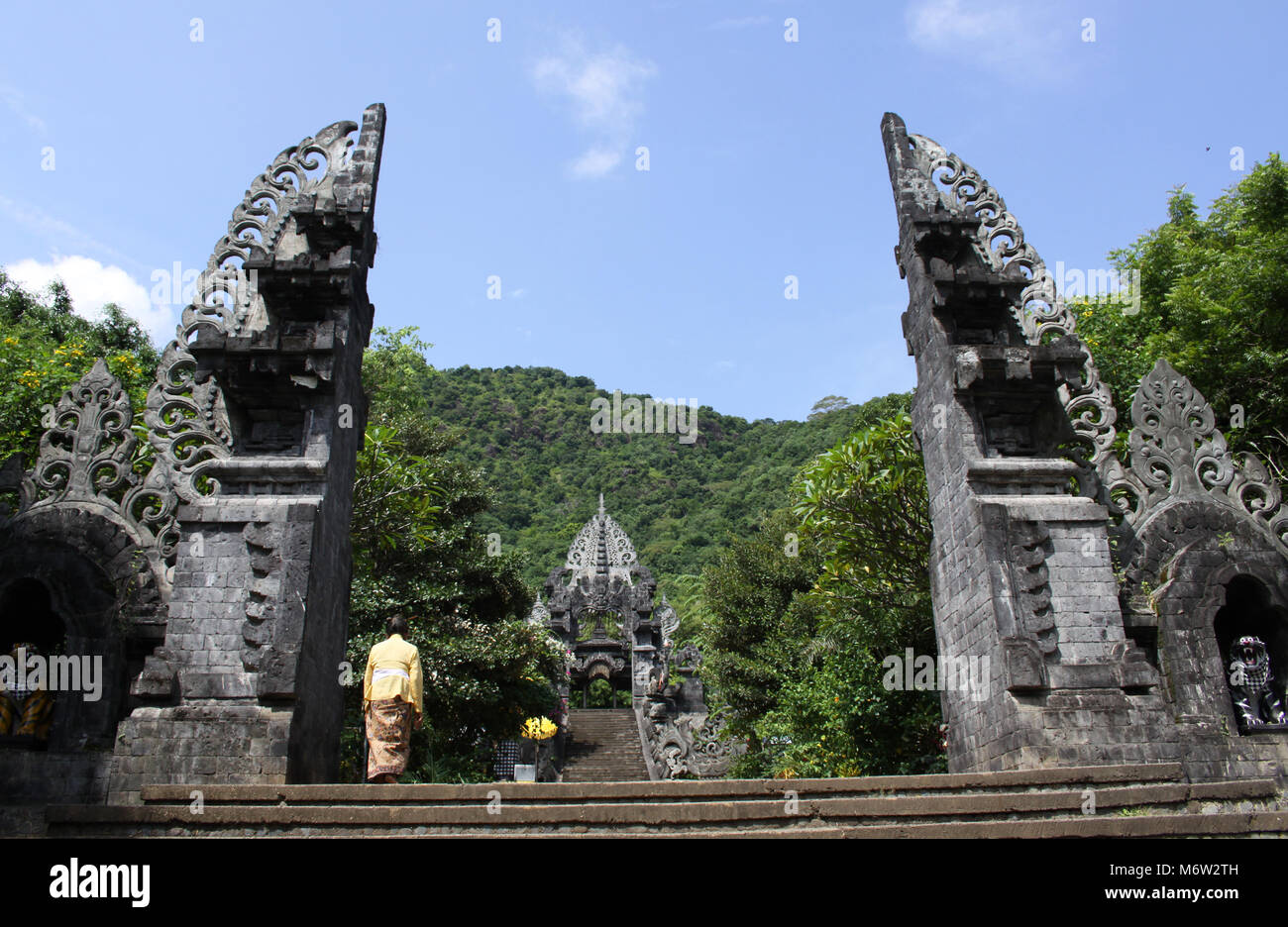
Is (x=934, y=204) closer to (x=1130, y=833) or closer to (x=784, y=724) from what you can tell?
(x=1130, y=833)

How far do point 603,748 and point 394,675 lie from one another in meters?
22.9

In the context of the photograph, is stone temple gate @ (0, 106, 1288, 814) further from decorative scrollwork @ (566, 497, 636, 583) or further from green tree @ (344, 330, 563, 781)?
decorative scrollwork @ (566, 497, 636, 583)

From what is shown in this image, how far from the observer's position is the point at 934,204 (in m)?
10.8

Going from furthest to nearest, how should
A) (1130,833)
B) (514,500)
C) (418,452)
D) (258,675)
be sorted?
(514,500)
(418,452)
(258,675)
(1130,833)

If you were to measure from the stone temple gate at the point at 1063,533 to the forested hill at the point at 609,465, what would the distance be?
4160 centimetres

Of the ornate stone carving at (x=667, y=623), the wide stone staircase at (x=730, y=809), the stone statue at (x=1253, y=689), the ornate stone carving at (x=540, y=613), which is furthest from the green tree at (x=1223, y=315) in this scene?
the ornate stone carving at (x=540, y=613)

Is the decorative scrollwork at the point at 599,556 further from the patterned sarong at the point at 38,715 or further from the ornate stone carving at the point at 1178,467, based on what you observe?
the patterned sarong at the point at 38,715

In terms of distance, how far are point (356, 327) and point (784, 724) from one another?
1209 centimetres

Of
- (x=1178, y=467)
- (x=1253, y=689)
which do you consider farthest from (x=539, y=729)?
(x=1253, y=689)

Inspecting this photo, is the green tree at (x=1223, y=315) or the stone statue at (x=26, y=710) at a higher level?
the green tree at (x=1223, y=315)

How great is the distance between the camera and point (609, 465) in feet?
255

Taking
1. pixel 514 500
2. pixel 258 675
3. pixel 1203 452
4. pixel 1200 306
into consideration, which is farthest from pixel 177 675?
pixel 514 500

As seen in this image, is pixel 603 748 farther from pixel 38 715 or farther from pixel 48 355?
pixel 38 715

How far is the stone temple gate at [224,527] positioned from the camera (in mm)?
8562
